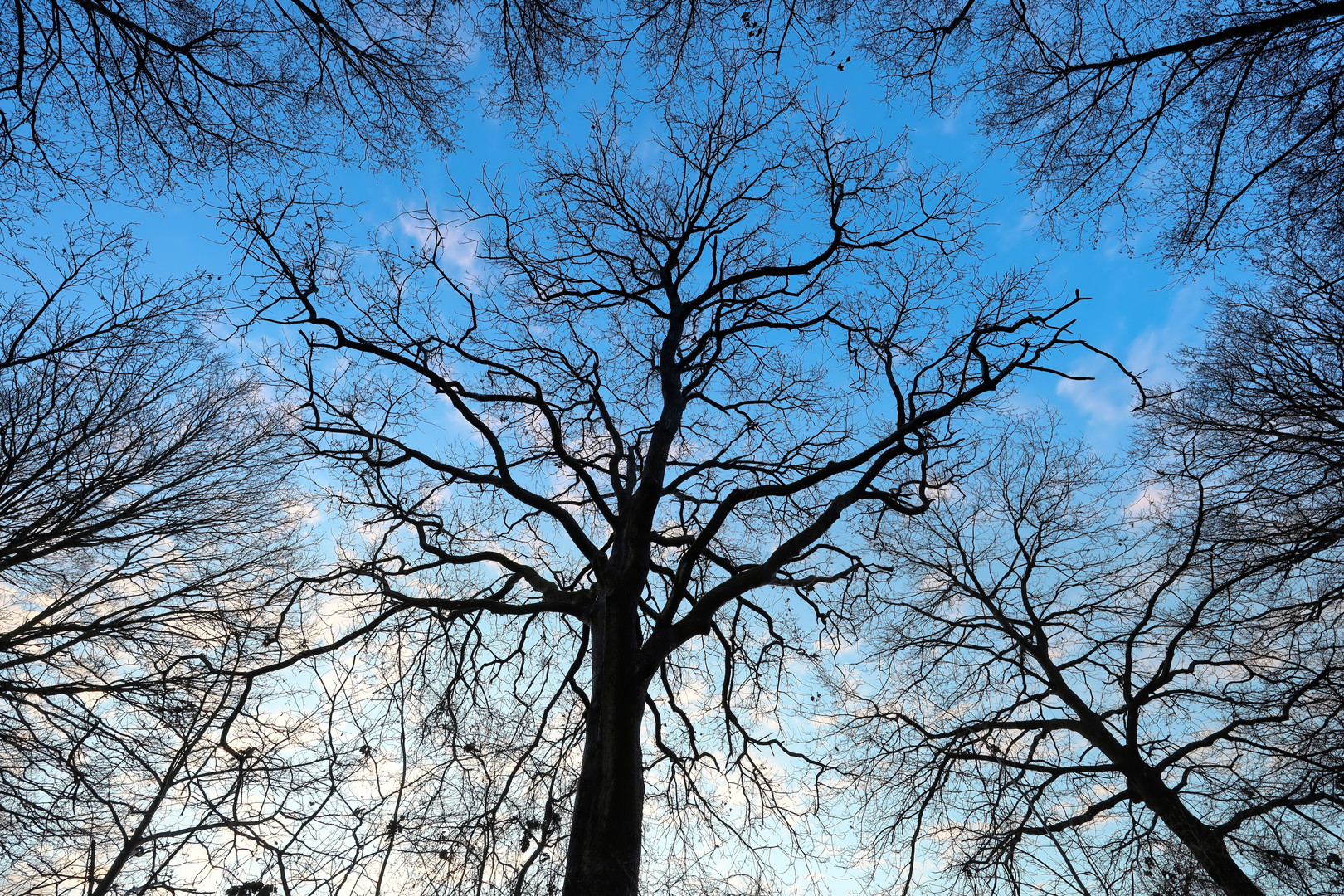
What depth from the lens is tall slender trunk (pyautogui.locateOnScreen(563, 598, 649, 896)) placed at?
426 cm

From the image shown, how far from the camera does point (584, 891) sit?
418 centimetres

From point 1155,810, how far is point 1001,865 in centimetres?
178

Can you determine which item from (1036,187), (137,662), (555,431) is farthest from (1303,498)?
(137,662)

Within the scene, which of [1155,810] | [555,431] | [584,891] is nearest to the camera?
[584,891]

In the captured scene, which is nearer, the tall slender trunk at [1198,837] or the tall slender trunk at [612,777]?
the tall slender trunk at [612,777]

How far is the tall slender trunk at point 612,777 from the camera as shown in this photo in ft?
14.0

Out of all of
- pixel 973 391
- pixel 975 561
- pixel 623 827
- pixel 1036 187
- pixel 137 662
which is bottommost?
pixel 623 827

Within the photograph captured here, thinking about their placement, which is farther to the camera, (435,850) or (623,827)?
(435,850)

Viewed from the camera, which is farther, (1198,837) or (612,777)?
(1198,837)

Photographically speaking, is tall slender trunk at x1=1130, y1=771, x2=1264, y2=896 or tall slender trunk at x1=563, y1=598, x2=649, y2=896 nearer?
tall slender trunk at x1=563, y1=598, x2=649, y2=896

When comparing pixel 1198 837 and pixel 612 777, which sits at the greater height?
pixel 1198 837

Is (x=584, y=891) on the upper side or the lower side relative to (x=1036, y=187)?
lower

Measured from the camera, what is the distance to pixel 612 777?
181 inches

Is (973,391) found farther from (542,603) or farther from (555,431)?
(542,603)
